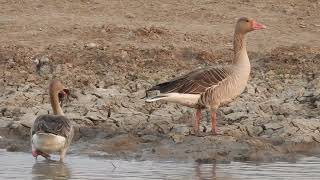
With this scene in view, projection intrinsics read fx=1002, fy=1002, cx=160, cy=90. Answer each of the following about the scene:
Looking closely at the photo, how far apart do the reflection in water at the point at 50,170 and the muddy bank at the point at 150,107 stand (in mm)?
704

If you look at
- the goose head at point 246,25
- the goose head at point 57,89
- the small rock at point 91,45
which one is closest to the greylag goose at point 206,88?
the goose head at point 246,25

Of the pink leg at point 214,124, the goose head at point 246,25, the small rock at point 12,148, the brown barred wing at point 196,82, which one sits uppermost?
the goose head at point 246,25

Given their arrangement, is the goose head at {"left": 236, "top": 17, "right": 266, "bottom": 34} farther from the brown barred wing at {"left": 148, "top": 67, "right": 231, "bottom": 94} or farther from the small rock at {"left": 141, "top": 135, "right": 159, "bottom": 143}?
the small rock at {"left": 141, "top": 135, "right": 159, "bottom": 143}

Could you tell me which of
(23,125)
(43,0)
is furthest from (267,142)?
(43,0)

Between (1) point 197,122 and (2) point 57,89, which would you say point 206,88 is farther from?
(2) point 57,89

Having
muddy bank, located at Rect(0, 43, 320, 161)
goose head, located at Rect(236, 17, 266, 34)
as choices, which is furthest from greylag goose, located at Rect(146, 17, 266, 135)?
goose head, located at Rect(236, 17, 266, 34)

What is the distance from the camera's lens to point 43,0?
21875 mm

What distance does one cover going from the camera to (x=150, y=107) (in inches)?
602

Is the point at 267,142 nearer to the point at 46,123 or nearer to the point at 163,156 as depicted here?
the point at 163,156

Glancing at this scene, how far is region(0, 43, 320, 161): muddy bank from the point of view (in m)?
13.3

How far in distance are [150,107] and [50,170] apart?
332 centimetres

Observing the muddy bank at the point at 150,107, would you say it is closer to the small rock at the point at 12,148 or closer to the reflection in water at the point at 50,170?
the small rock at the point at 12,148

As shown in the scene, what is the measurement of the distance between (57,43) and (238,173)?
7626 millimetres

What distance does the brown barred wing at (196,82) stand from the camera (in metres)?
13.5
